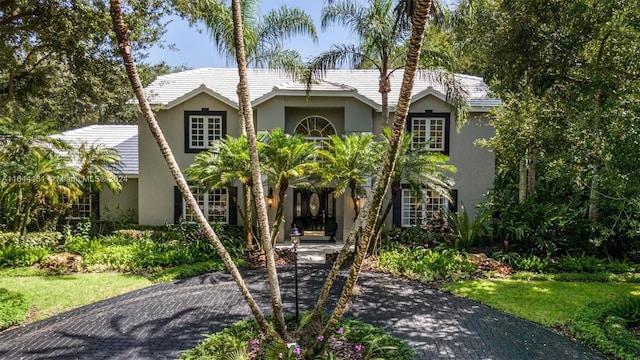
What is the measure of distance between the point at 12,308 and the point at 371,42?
12.7 metres

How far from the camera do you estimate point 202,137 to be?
1798 cm

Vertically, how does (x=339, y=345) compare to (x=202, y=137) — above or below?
below

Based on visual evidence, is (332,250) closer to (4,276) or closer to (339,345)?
(339,345)

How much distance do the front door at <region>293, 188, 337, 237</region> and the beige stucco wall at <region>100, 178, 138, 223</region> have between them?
24.0ft

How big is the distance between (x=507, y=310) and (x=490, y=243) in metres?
5.96

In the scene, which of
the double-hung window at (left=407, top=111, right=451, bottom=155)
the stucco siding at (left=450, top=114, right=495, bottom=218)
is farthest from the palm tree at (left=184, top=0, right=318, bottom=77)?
the stucco siding at (left=450, top=114, right=495, bottom=218)

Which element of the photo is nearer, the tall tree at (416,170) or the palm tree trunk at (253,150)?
the palm tree trunk at (253,150)

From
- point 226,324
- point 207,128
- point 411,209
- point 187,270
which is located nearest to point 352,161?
point 411,209

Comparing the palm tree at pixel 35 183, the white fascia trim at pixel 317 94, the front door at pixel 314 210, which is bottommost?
the front door at pixel 314 210

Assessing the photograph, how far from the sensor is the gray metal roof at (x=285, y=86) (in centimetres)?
1680

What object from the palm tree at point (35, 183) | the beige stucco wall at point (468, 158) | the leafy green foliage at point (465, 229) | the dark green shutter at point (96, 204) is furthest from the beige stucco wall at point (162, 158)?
the leafy green foliage at point (465, 229)

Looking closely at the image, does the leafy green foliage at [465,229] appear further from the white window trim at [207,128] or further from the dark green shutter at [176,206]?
the dark green shutter at [176,206]

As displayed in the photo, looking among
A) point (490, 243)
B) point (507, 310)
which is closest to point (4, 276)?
point (507, 310)

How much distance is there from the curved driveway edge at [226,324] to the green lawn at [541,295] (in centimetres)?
46
